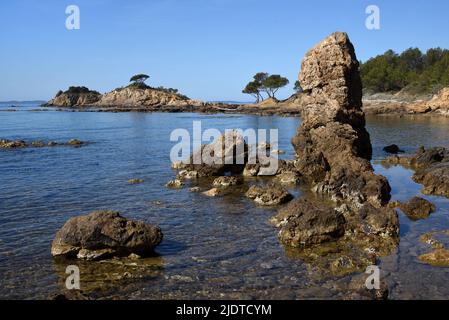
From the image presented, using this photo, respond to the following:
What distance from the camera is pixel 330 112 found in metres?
35.5

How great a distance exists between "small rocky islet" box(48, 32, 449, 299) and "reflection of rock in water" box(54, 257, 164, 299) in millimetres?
489

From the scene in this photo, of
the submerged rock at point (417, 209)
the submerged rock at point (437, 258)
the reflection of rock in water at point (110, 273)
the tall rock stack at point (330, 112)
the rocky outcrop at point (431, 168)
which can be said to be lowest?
the reflection of rock in water at point (110, 273)

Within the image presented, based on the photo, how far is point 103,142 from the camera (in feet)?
193

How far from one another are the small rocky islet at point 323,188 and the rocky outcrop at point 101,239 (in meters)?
0.04

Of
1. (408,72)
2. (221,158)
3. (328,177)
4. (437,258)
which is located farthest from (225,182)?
(408,72)

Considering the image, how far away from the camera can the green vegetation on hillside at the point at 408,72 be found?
124375 mm

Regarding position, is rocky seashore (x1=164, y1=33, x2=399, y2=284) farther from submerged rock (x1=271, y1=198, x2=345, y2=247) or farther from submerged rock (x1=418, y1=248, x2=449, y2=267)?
submerged rock (x1=418, y1=248, x2=449, y2=267)

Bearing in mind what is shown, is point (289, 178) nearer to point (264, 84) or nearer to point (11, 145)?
point (11, 145)

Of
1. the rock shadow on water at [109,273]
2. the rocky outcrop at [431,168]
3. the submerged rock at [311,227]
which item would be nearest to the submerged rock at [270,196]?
the submerged rock at [311,227]

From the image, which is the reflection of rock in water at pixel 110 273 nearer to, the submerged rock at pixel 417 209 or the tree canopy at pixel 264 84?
the submerged rock at pixel 417 209

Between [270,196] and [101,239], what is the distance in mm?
11165

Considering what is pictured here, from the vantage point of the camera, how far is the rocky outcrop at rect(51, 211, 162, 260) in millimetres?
16672
